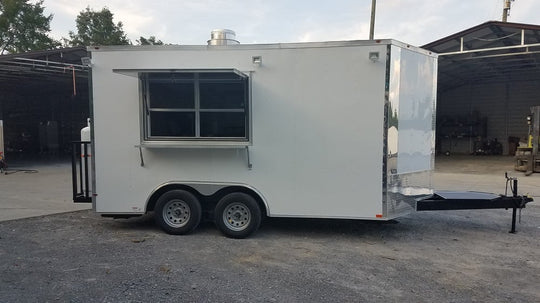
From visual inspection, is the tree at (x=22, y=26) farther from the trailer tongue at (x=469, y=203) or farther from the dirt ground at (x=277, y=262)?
the trailer tongue at (x=469, y=203)

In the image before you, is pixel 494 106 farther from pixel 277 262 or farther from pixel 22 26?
pixel 22 26

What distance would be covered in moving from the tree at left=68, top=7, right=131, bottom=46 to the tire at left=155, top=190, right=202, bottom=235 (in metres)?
36.6

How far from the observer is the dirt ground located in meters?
4.08

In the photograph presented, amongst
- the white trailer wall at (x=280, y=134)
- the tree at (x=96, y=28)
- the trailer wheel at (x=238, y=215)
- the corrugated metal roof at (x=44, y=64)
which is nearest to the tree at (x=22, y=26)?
the tree at (x=96, y=28)

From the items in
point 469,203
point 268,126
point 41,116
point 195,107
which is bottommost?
point 469,203

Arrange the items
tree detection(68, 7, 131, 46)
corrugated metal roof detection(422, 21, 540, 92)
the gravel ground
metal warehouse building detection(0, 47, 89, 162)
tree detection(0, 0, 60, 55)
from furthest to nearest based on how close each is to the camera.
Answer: tree detection(68, 7, 131, 46) → tree detection(0, 0, 60, 55) → metal warehouse building detection(0, 47, 89, 162) → corrugated metal roof detection(422, 21, 540, 92) → the gravel ground

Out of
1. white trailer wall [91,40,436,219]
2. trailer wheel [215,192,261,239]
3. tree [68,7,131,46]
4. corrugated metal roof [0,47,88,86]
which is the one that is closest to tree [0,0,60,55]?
tree [68,7,131,46]

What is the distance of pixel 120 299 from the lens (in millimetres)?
3885

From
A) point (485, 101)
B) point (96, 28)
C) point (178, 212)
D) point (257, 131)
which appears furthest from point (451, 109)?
point (96, 28)

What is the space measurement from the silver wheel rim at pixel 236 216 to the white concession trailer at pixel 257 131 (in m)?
0.02

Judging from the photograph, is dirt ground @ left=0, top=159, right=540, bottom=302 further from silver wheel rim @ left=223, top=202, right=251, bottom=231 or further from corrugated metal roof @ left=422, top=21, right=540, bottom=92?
corrugated metal roof @ left=422, top=21, right=540, bottom=92

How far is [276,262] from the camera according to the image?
4.99m

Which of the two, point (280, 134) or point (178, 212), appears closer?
point (280, 134)

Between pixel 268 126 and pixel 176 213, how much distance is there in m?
1.98
